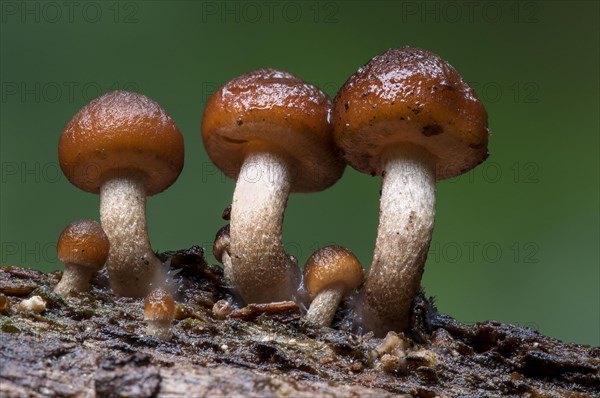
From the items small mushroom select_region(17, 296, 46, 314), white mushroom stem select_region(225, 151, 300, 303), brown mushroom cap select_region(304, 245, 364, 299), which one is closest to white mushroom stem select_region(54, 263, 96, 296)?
small mushroom select_region(17, 296, 46, 314)

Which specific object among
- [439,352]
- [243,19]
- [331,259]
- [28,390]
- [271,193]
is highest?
[243,19]

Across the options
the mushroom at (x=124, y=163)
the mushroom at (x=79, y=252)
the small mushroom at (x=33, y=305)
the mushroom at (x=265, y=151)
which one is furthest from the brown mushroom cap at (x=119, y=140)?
the small mushroom at (x=33, y=305)

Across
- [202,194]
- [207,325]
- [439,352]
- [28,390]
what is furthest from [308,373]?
[202,194]

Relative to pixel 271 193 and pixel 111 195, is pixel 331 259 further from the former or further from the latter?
pixel 111 195

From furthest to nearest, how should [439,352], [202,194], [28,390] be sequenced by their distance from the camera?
[202,194]
[439,352]
[28,390]

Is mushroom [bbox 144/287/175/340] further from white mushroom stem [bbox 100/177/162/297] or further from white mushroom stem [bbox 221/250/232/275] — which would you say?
white mushroom stem [bbox 221/250/232/275]

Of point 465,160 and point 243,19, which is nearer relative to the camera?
point 465,160

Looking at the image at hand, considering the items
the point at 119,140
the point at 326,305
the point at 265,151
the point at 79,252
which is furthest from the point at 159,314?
the point at 265,151

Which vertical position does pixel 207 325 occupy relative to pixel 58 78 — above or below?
below

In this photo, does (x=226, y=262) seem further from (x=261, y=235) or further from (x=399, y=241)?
(x=399, y=241)
